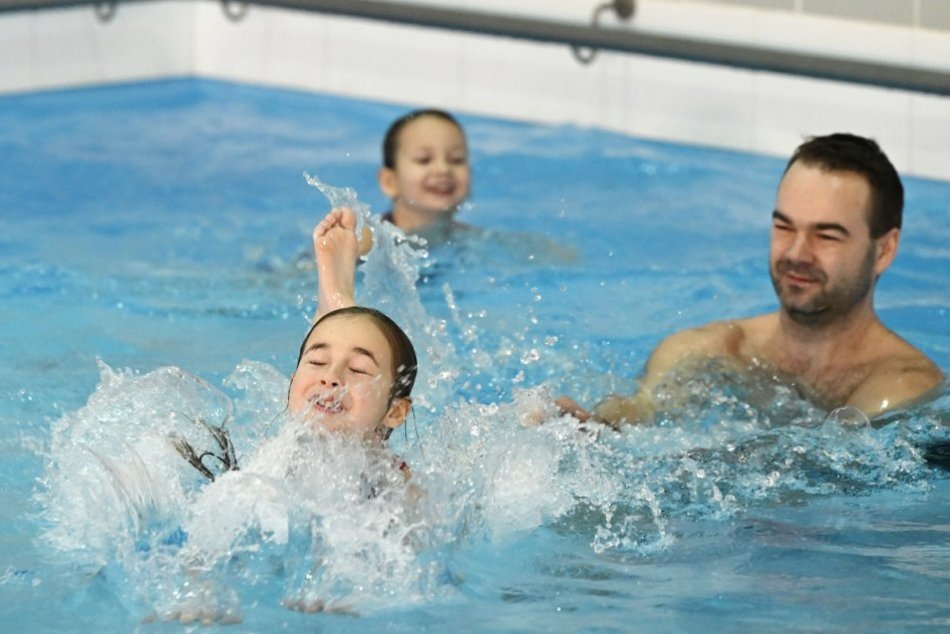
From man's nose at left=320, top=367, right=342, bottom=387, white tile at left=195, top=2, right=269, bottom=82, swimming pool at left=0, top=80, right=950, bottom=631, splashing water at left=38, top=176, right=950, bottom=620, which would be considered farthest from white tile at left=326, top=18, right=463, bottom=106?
man's nose at left=320, top=367, right=342, bottom=387

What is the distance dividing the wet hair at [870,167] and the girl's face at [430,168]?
218cm

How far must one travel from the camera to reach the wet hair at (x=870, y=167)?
4535mm

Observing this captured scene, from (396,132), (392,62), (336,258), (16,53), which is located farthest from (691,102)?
(336,258)

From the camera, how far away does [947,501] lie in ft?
13.8

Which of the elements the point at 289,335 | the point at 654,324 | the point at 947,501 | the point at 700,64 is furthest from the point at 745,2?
the point at 947,501

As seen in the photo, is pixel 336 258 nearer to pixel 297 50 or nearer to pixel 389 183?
pixel 389 183

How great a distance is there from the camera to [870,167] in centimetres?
456

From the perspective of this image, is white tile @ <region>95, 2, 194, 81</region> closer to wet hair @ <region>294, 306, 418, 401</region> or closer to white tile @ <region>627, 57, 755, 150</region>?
white tile @ <region>627, 57, 755, 150</region>

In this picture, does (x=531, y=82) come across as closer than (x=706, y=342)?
No

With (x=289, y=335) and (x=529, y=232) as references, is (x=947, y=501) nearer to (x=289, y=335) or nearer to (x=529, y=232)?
(x=289, y=335)

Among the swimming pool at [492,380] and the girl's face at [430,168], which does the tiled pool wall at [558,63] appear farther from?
the girl's face at [430,168]

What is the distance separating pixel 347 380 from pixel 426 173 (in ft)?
9.57

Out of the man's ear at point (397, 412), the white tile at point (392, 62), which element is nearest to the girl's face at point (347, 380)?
the man's ear at point (397, 412)

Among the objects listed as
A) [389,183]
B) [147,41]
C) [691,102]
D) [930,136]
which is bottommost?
[389,183]
